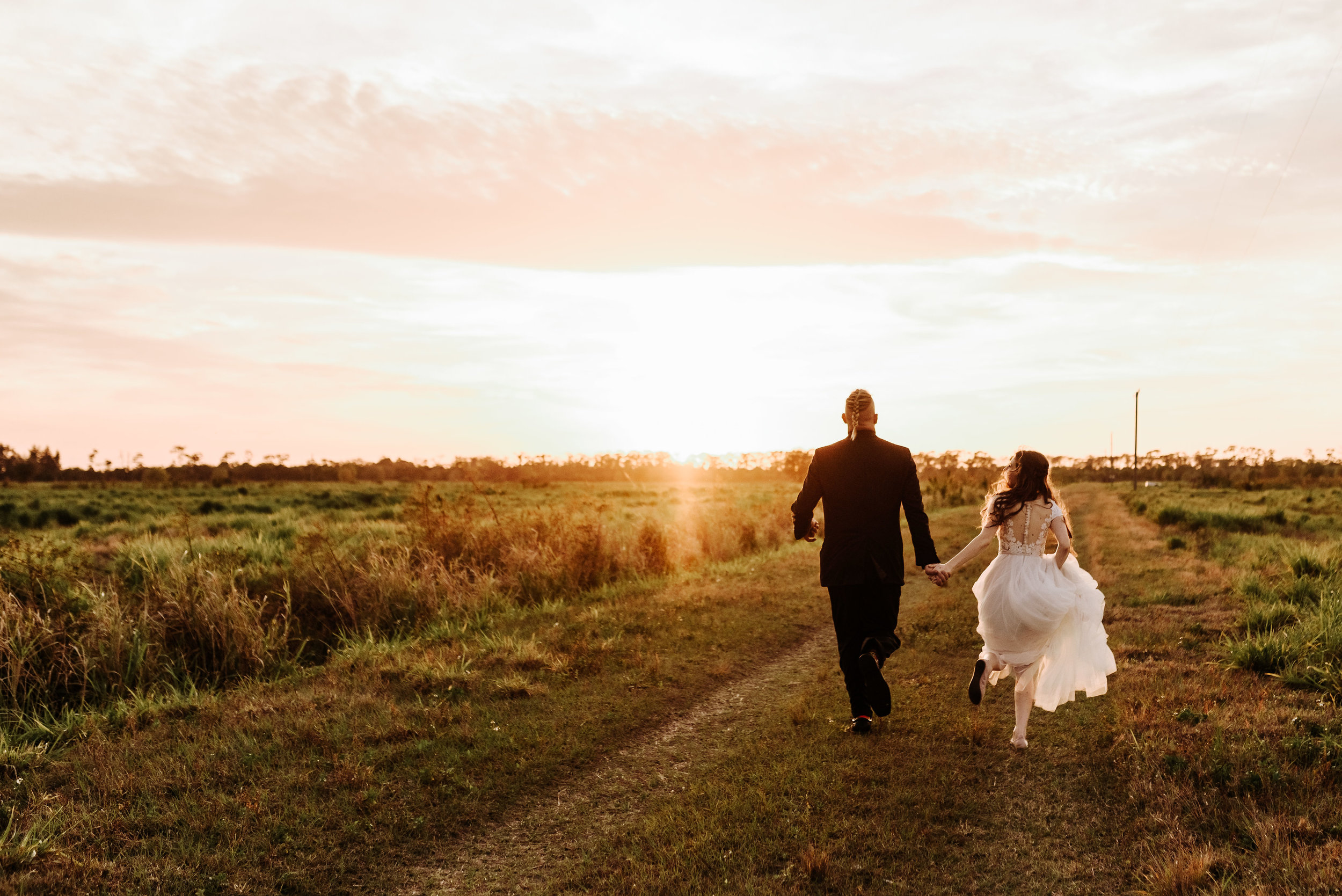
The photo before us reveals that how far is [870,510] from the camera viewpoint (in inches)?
254

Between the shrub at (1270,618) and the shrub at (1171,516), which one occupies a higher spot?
the shrub at (1171,516)

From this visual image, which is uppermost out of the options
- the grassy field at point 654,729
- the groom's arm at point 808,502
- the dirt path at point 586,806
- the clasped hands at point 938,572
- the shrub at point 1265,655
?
the groom's arm at point 808,502

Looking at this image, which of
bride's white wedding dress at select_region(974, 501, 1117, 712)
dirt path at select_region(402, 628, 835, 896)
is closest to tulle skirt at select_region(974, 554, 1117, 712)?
bride's white wedding dress at select_region(974, 501, 1117, 712)

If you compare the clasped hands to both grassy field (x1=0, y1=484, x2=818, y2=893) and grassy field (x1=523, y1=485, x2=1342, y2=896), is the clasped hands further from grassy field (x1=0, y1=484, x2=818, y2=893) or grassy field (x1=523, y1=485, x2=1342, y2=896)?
grassy field (x1=0, y1=484, x2=818, y2=893)

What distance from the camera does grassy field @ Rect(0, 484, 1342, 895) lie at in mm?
4652

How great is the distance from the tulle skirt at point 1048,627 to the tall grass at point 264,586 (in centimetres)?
809

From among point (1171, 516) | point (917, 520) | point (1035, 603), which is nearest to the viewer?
point (1035, 603)

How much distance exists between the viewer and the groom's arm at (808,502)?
6617 millimetres

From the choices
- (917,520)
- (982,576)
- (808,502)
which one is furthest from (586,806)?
(982,576)

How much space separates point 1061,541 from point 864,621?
1666 mm

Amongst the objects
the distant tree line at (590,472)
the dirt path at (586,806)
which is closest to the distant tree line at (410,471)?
the distant tree line at (590,472)

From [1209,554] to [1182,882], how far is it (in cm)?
1586

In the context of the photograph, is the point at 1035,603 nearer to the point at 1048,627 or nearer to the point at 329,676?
the point at 1048,627

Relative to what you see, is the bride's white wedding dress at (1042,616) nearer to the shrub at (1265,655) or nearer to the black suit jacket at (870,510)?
the black suit jacket at (870,510)
